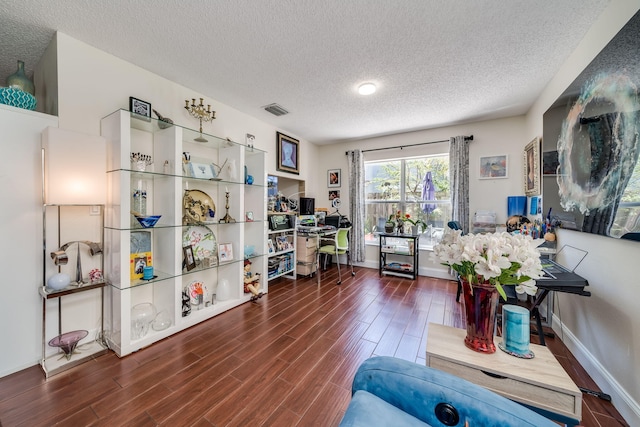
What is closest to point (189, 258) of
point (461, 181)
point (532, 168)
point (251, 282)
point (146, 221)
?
point (146, 221)

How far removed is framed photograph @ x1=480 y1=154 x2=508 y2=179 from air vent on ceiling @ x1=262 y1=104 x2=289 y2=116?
3133 millimetres

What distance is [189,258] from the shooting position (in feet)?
8.12

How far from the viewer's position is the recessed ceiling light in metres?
2.62

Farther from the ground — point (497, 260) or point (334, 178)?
point (334, 178)

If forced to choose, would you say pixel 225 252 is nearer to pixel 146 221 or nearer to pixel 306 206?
pixel 146 221

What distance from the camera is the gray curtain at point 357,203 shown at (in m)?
4.60

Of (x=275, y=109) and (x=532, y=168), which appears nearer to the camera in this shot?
(x=532, y=168)

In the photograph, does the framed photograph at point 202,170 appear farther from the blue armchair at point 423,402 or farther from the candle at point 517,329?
the candle at point 517,329

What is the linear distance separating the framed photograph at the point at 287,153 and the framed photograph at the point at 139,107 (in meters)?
1.92

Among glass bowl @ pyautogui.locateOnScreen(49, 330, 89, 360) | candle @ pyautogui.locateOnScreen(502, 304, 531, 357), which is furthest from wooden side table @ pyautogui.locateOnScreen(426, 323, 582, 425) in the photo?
glass bowl @ pyautogui.locateOnScreen(49, 330, 89, 360)

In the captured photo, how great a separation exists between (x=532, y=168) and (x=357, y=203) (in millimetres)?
2578

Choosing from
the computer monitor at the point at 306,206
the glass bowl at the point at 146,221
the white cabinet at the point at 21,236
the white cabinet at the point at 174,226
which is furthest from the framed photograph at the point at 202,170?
the computer monitor at the point at 306,206

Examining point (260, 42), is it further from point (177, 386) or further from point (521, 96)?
point (521, 96)

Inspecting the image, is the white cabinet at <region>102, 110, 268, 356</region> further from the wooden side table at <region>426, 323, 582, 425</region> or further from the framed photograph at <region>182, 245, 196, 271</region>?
the wooden side table at <region>426, 323, 582, 425</region>
